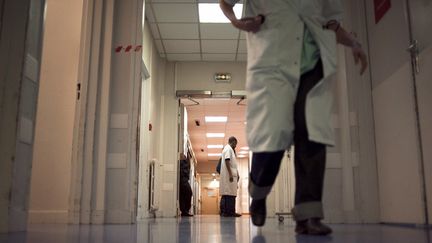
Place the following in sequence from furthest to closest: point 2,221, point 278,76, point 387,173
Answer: point 387,173 < point 2,221 < point 278,76

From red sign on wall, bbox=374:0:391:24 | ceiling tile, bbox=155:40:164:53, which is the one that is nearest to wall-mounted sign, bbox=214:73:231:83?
ceiling tile, bbox=155:40:164:53

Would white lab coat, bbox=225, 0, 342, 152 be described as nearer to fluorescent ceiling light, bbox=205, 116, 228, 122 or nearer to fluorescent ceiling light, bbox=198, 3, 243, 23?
fluorescent ceiling light, bbox=198, 3, 243, 23

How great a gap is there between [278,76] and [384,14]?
2377 millimetres

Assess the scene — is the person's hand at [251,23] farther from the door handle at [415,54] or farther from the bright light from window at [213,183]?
the bright light from window at [213,183]

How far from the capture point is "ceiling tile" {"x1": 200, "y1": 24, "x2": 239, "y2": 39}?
7.20m

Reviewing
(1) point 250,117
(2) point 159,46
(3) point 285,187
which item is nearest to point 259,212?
(1) point 250,117

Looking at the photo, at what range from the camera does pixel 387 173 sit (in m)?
3.71

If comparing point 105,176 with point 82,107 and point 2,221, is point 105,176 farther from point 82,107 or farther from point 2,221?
point 2,221

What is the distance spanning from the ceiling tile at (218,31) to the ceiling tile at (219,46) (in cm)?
21

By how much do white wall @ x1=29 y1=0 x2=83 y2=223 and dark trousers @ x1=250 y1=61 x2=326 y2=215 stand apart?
108 inches

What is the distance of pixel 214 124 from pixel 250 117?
12.6m

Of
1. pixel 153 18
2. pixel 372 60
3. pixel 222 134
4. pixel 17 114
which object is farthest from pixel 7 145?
pixel 222 134

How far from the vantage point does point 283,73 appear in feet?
6.01

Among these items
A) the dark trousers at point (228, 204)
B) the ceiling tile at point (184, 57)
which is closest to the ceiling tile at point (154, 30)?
the ceiling tile at point (184, 57)
